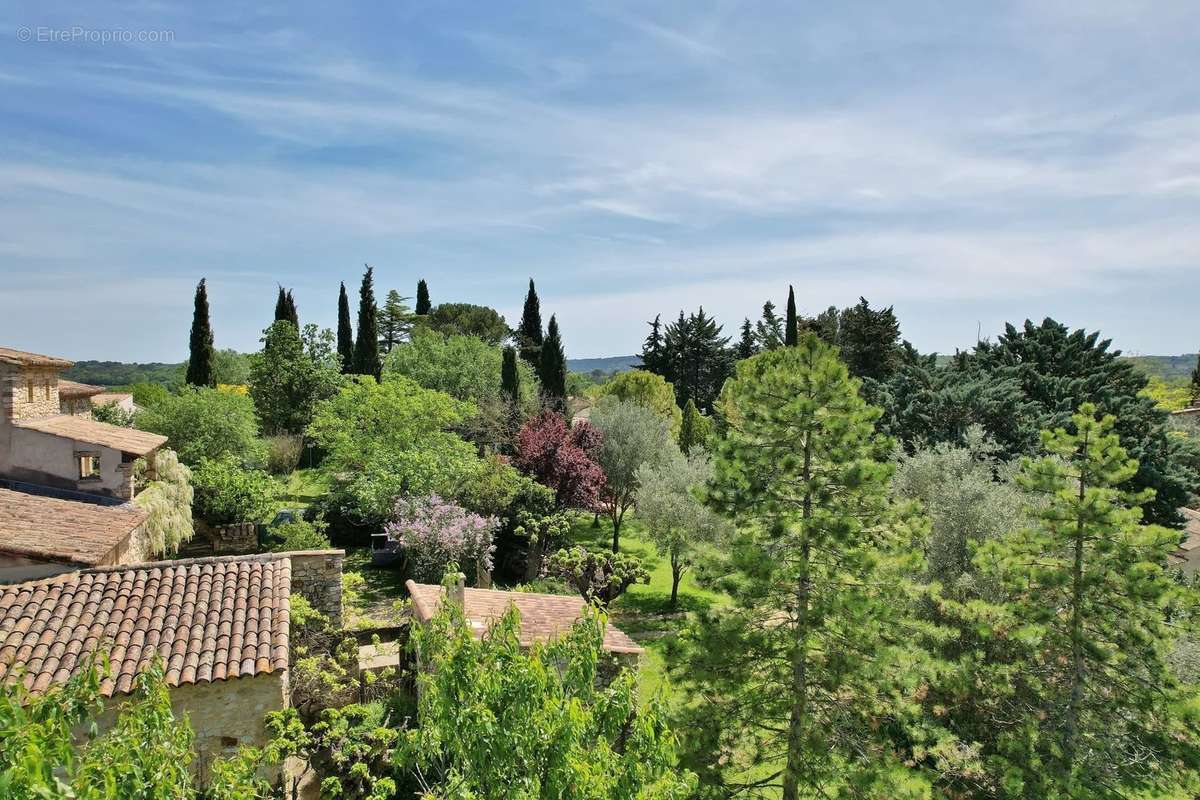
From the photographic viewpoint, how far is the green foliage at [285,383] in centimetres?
4131

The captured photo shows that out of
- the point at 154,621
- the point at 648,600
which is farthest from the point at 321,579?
the point at 648,600

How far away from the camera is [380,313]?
208 feet

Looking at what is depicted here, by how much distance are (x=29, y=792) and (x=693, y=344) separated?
197ft

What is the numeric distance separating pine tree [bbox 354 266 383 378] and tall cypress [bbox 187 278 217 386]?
9.85m

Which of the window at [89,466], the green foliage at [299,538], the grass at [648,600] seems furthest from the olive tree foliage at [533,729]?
the green foliage at [299,538]

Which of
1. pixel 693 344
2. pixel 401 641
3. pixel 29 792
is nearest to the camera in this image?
pixel 29 792

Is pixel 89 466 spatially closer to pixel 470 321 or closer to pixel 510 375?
pixel 510 375

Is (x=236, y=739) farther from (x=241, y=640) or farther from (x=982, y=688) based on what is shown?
(x=982, y=688)

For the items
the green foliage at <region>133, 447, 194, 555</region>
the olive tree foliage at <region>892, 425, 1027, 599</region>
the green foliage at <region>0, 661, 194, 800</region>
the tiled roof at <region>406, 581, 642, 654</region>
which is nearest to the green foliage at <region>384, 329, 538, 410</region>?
the green foliage at <region>133, 447, 194, 555</region>

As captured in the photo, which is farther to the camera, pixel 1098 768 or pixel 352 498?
pixel 352 498

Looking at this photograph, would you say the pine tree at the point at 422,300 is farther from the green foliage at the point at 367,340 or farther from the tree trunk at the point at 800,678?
the tree trunk at the point at 800,678

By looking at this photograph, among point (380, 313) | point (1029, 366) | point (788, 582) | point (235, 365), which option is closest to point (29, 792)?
point (788, 582)

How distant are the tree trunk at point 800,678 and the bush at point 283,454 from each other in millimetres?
34312

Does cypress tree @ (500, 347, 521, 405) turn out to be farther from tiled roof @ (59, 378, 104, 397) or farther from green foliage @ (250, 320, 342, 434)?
tiled roof @ (59, 378, 104, 397)
